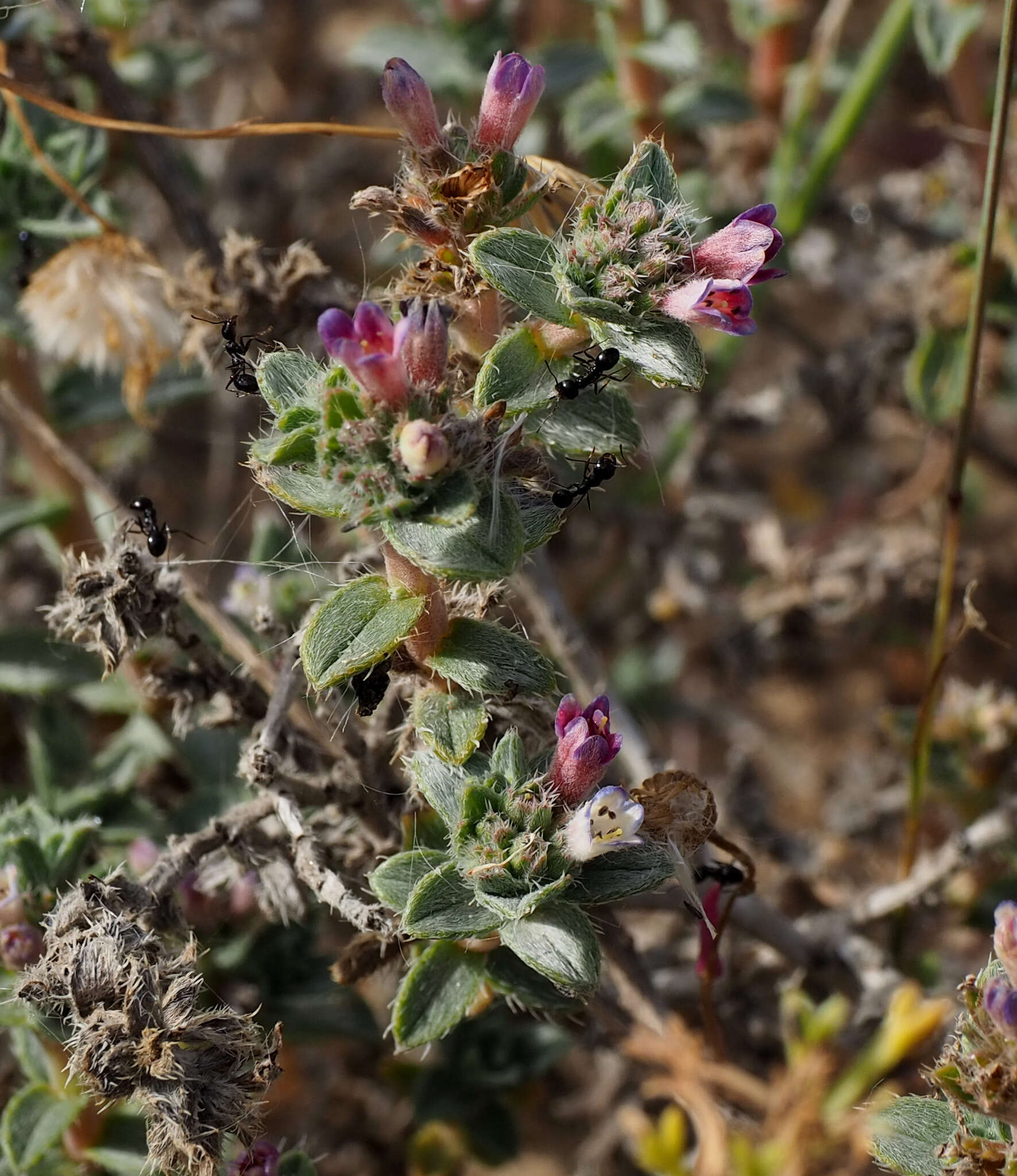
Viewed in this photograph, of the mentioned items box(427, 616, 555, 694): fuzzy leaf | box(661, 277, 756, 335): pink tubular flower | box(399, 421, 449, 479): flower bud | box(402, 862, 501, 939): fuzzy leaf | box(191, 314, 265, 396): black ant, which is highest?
box(661, 277, 756, 335): pink tubular flower

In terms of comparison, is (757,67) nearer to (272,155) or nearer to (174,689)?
(272,155)

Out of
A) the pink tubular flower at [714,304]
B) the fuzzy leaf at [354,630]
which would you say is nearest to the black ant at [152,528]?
the fuzzy leaf at [354,630]

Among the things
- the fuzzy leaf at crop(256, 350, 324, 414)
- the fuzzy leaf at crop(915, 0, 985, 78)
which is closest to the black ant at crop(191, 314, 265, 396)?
the fuzzy leaf at crop(256, 350, 324, 414)

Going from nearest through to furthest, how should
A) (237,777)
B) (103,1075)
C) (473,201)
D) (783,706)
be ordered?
1. (103,1075)
2. (473,201)
3. (237,777)
4. (783,706)

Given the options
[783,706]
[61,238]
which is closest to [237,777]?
[61,238]

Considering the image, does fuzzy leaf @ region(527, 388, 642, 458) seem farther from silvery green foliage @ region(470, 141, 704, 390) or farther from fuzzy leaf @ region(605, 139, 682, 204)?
fuzzy leaf @ region(605, 139, 682, 204)

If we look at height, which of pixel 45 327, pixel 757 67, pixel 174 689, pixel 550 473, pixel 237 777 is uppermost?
pixel 757 67
